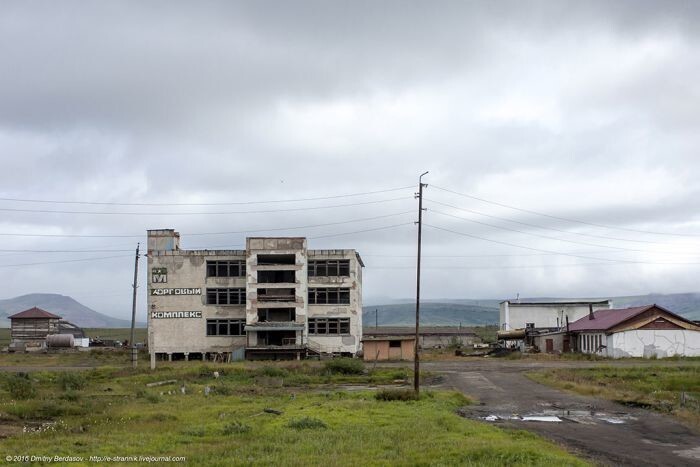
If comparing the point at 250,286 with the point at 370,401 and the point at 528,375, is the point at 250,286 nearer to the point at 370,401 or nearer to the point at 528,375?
the point at 528,375

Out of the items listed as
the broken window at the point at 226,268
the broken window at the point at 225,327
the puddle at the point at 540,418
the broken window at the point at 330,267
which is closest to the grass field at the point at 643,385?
the puddle at the point at 540,418

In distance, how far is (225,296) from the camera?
245 feet

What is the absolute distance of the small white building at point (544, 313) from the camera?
93375mm

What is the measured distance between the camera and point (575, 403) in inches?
1233

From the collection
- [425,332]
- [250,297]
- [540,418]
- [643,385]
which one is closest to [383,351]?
[250,297]

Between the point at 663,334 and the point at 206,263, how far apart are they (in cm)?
4353

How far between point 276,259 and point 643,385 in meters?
43.8

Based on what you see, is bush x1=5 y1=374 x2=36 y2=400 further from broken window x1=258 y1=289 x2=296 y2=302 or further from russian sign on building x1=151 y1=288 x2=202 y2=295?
russian sign on building x1=151 y1=288 x2=202 y2=295

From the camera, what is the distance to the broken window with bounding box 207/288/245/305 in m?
74.5

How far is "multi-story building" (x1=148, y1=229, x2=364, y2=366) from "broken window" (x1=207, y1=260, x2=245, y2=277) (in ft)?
0.33

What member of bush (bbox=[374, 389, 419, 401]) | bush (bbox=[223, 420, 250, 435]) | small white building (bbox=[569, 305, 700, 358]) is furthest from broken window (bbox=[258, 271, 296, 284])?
bush (bbox=[223, 420, 250, 435])

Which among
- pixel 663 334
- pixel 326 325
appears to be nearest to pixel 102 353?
pixel 326 325

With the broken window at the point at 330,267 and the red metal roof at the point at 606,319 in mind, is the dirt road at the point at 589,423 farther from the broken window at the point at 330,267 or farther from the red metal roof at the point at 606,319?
the broken window at the point at 330,267

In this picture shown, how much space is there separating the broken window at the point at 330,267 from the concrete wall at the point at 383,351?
9.58 m
